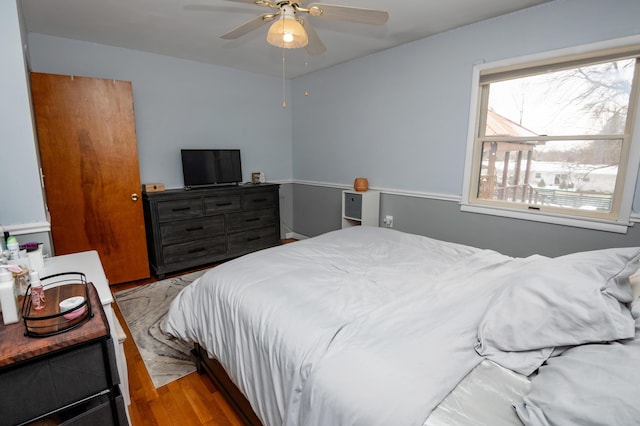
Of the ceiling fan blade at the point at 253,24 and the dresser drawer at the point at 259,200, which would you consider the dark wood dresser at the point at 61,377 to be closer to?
the ceiling fan blade at the point at 253,24

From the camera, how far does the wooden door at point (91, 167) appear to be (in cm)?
275

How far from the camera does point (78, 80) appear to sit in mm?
2805

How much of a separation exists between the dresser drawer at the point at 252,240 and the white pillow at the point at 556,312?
3257 mm

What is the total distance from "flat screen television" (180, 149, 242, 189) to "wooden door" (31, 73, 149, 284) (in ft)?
2.01

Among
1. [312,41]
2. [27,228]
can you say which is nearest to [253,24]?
[312,41]

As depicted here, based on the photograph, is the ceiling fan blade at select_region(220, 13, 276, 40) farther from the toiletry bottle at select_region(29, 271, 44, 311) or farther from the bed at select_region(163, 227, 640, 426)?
the toiletry bottle at select_region(29, 271, 44, 311)

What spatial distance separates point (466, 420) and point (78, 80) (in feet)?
12.2

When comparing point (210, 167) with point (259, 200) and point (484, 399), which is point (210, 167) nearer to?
point (259, 200)

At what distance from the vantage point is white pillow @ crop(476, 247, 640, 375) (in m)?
0.91

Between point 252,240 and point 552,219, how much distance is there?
3208 millimetres

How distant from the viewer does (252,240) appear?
161 inches

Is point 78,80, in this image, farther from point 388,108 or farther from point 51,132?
point 388,108

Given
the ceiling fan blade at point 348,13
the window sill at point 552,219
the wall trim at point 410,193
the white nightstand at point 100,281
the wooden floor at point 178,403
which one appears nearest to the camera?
the white nightstand at point 100,281

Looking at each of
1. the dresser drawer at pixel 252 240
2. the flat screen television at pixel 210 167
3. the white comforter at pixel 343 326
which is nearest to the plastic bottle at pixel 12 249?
the white comforter at pixel 343 326
